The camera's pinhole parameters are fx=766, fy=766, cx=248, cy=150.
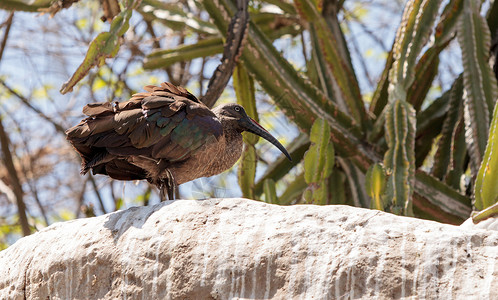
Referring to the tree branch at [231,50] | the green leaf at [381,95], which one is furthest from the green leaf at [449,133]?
the tree branch at [231,50]

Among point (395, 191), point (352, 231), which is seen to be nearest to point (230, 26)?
point (395, 191)

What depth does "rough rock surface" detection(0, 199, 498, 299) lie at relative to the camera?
3297 millimetres

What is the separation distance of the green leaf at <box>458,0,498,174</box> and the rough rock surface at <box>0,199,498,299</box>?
2.40m

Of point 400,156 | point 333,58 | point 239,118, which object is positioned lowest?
point 400,156

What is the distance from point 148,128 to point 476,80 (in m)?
2.87

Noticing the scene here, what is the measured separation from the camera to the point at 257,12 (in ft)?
26.8

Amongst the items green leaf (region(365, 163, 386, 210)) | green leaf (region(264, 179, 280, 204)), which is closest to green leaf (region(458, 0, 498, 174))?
green leaf (region(365, 163, 386, 210))

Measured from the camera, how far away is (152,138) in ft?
15.1

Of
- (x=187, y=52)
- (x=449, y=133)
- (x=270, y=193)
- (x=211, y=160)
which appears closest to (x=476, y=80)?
(x=449, y=133)

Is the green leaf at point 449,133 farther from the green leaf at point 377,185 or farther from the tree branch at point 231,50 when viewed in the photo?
the tree branch at point 231,50

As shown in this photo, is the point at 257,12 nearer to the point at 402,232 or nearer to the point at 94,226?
the point at 94,226

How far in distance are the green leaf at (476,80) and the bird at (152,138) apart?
2.08m

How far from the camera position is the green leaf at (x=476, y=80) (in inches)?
235

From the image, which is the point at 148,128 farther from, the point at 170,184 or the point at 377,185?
the point at 377,185
